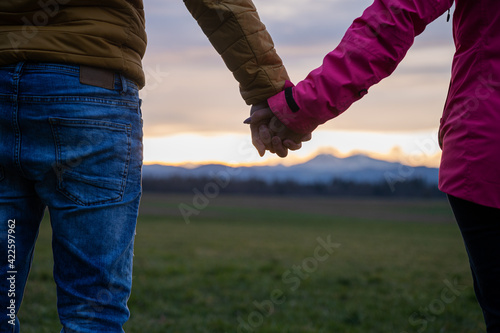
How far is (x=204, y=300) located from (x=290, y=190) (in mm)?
90244

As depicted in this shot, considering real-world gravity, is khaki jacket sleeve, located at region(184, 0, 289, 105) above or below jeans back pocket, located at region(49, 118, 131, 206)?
above

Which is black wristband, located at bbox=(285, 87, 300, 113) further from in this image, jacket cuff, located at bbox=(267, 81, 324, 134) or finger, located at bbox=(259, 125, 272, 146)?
finger, located at bbox=(259, 125, 272, 146)

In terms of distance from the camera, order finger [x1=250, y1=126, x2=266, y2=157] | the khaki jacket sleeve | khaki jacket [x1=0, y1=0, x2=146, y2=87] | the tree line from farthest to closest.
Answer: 1. the tree line
2. finger [x1=250, y1=126, x2=266, y2=157]
3. the khaki jacket sleeve
4. khaki jacket [x1=0, y1=0, x2=146, y2=87]

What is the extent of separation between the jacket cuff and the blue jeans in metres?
0.86

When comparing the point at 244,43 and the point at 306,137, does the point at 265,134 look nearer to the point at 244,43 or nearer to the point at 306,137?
the point at 306,137

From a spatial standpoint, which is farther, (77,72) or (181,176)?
(181,176)

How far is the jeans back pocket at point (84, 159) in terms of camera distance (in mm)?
1519

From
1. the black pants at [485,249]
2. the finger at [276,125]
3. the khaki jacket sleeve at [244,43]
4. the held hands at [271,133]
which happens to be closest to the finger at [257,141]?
the held hands at [271,133]

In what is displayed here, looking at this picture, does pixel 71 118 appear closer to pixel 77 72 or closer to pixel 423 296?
pixel 77 72

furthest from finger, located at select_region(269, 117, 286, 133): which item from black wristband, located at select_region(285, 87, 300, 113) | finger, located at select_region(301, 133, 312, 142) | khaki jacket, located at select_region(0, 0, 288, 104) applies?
khaki jacket, located at select_region(0, 0, 288, 104)

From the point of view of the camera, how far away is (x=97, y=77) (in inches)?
61.5

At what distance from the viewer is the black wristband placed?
7.07 ft

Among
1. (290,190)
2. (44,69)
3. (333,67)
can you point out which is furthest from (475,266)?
(290,190)

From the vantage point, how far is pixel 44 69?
1512 millimetres
